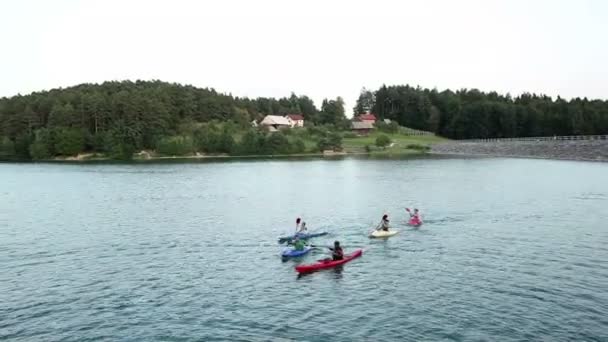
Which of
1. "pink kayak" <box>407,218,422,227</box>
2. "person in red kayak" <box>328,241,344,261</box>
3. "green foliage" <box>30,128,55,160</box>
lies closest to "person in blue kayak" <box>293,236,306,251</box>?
"person in red kayak" <box>328,241,344,261</box>

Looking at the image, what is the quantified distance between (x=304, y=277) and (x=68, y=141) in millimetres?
174476

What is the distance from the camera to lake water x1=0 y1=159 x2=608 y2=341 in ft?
95.0

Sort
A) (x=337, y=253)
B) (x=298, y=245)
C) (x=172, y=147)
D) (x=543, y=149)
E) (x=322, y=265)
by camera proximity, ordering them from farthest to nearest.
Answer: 1. (x=172, y=147)
2. (x=543, y=149)
3. (x=298, y=245)
4. (x=337, y=253)
5. (x=322, y=265)

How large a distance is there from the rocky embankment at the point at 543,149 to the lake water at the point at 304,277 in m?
74.9

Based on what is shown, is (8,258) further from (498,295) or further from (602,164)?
(602,164)

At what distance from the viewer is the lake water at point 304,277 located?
28969 millimetres

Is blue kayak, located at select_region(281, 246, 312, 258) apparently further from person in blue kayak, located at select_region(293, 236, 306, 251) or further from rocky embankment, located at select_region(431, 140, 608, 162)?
rocky embankment, located at select_region(431, 140, 608, 162)

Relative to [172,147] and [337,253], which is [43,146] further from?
[337,253]

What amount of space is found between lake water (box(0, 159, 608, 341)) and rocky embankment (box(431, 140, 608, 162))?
74894 millimetres

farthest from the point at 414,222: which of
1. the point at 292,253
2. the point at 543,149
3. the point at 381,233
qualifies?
the point at 543,149

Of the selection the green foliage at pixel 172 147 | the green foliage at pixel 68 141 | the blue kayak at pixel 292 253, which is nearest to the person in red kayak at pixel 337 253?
the blue kayak at pixel 292 253

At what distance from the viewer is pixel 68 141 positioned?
190 metres

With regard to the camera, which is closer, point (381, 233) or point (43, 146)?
point (381, 233)

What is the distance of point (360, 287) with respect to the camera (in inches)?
1405
